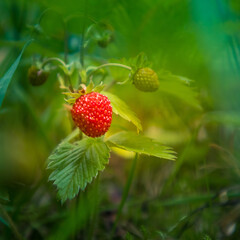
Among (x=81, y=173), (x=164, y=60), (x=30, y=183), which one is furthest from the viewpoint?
(x=30, y=183)

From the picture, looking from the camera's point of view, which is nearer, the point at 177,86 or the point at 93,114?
the point at 93,114

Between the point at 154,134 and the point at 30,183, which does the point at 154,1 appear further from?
the point at 30,183

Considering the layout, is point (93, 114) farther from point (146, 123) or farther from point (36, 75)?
point (146, 123)

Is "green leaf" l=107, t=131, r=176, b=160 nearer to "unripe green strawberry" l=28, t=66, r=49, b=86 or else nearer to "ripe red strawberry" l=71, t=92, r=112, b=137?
"ripe red strawberry" l=71, t=92, r=112, b=137

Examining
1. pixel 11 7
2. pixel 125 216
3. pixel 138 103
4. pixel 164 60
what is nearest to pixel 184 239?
pixel 125 216

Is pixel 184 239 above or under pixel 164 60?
under

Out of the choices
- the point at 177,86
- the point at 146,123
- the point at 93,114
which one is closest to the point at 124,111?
the point at 93,114

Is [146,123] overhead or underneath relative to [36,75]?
underneath
